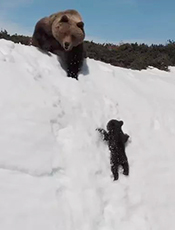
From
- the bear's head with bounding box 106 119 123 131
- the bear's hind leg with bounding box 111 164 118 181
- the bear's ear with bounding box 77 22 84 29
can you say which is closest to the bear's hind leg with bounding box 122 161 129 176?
the bear's hind leg with bounding box 111 164 118 181

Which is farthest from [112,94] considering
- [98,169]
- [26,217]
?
[26,217]

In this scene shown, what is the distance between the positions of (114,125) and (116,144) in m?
0.31

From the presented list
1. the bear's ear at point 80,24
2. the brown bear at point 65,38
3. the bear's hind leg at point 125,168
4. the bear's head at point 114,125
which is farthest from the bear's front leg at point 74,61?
the bear's hind leg at point 125,168

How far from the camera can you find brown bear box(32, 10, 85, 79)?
20.1 ft

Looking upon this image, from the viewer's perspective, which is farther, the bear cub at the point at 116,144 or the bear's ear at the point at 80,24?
the bear's ear at the point at 80,24

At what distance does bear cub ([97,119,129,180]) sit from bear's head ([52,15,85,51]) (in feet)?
5.18

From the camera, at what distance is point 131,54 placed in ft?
42.5

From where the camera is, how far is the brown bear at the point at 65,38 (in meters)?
6.14

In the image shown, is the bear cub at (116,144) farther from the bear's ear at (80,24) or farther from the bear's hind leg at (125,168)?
the bear's ear at (80,24)

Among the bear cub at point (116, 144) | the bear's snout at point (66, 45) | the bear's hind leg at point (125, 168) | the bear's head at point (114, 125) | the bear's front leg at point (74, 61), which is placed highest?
the bear's snout at point (66, 45)

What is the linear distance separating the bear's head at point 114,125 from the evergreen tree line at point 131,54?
540 cm

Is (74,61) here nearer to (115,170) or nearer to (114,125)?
(114,125)

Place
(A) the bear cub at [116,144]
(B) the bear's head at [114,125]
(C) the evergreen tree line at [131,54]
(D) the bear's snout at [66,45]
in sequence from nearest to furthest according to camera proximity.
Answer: (A) the bear cub at [116,144]
(B) the bear's head at [114,125]
(D) the bear's snout at [66,45]
(C) the evergreen tree line at [131,54]

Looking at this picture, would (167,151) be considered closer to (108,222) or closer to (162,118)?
(162,118)
